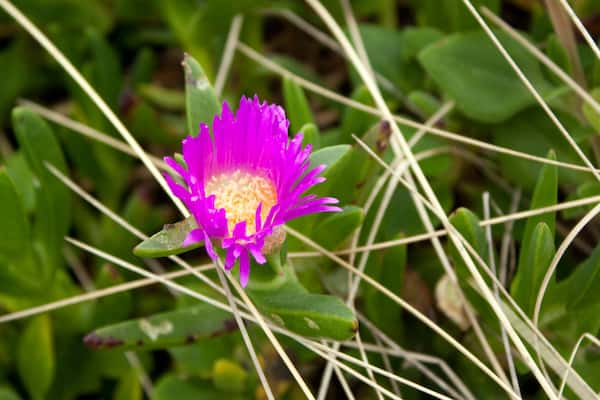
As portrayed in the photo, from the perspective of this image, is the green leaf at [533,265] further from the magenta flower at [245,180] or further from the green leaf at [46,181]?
the green leaf at [46,181]

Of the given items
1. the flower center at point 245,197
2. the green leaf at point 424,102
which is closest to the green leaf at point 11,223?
the flower center at point 245,197

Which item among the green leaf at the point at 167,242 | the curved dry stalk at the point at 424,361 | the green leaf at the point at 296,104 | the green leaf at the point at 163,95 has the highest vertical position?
the green leaf at the point at 163,95

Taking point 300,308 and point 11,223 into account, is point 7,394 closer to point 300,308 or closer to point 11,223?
point 11,223

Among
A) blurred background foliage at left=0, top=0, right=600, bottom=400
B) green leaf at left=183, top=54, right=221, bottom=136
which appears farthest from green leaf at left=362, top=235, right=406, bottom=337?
green leaf at left=183, top=54, right=221, bottom=136

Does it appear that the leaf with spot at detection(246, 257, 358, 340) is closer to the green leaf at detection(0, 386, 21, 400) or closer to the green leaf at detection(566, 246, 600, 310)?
the green leaf at detection(566, 246, 600, 310)

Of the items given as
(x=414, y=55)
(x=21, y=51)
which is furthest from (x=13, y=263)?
(x=414, y=55)

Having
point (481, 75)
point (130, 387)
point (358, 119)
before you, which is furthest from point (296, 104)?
point (130, 387)

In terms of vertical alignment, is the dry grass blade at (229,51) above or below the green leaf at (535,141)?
above

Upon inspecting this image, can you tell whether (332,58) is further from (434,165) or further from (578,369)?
(578,369)
